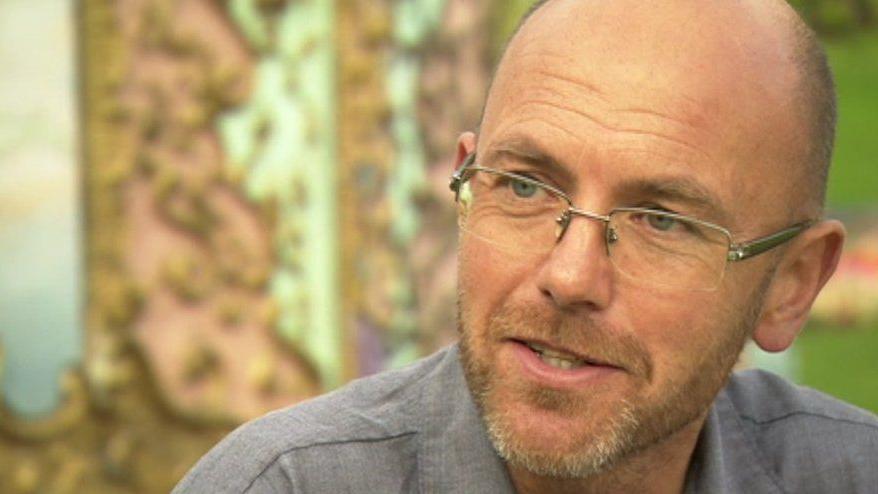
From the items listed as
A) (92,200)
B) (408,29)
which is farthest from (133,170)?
(408,29)

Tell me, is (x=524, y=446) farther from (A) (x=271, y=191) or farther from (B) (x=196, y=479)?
(A) (x=271, y=191)

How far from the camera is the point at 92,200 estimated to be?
4180 millimetres

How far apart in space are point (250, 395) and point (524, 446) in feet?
7.29

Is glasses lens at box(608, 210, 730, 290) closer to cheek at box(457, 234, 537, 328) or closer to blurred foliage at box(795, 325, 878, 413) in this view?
cheek at box(457, 234, 537, 328)

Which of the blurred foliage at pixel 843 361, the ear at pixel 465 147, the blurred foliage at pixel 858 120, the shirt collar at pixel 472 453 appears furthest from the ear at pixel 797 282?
the blurred foliage at pixel 843 361

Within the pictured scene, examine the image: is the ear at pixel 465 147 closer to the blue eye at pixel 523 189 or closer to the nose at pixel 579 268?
the blue eye at pixel 523 189

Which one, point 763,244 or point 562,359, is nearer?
point 562,359

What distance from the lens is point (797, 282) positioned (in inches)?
97.0

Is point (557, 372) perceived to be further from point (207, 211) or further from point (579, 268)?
point (207, 211)

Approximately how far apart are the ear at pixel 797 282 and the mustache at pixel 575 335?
34 cm

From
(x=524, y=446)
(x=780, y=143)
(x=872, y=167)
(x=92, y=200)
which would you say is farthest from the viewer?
(x=872, y=167)

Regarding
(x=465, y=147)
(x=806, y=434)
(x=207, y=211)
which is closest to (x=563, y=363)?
(x=465, y=147)

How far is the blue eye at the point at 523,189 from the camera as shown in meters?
2.21

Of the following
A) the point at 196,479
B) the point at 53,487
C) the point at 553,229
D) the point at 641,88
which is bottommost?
the point at 53,487
